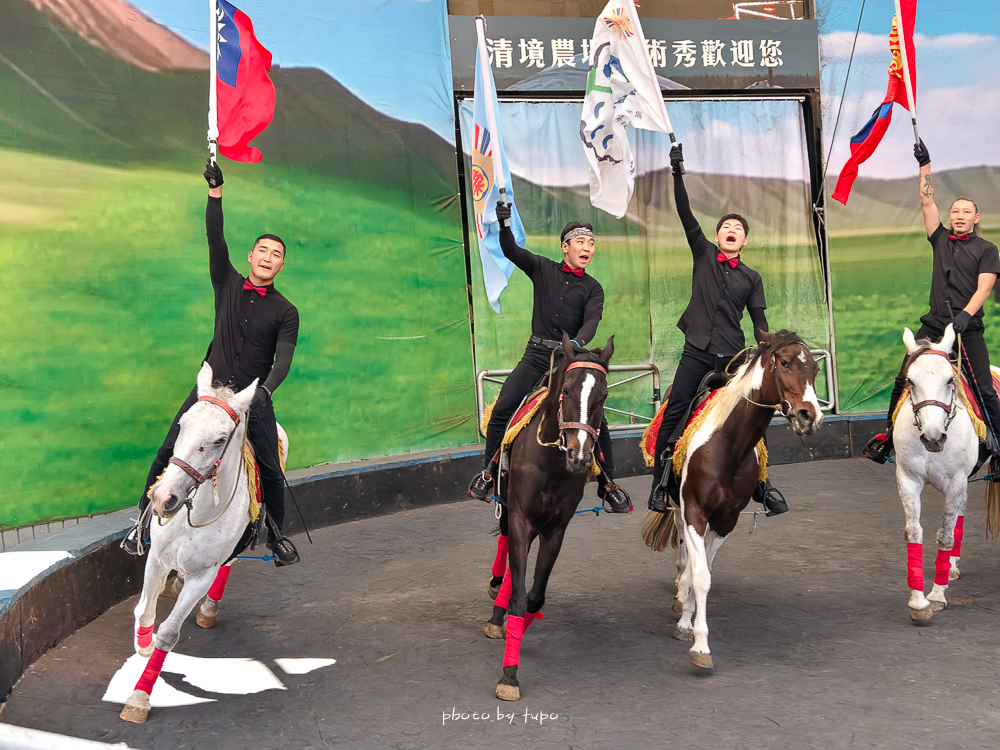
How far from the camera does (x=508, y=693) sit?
4605 mm

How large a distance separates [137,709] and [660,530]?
137 inches

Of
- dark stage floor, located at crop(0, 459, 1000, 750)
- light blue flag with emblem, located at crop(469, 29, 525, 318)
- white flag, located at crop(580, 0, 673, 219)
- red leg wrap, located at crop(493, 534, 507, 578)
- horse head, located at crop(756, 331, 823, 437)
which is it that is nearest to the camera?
dark stage floor, located at crop(0, 459, 1000, 750)

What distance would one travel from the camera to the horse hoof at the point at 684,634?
546 cm

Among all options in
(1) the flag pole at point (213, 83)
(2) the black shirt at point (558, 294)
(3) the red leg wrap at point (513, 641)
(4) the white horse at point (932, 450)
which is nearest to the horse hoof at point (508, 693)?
(3) the red leg wrap at point (513, 641)

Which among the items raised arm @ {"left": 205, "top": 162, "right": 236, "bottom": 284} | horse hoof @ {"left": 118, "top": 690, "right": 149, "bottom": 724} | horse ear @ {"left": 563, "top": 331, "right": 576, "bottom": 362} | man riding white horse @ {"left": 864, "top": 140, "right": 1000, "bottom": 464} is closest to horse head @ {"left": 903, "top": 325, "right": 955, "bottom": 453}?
man riding white horse @ {"left": 864, "top": 140, "right": 1000, "bottom": 464}

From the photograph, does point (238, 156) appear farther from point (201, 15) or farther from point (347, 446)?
point (347, 446)

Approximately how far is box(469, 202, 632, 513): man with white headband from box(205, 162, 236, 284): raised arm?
166cm

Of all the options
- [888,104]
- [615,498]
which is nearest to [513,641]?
[615,498]

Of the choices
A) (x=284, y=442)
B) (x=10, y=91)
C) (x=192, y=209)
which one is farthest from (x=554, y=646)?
(x=10, y=91)

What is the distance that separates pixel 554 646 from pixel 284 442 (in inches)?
97.5

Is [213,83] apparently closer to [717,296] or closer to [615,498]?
[717,296]

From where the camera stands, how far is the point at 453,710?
4.51m

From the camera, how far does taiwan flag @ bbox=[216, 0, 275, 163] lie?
561 cm

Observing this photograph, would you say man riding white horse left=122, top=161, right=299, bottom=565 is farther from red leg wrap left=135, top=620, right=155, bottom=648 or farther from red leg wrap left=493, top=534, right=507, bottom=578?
red leg wrap left=493, top=534, right=507, bottom=578
